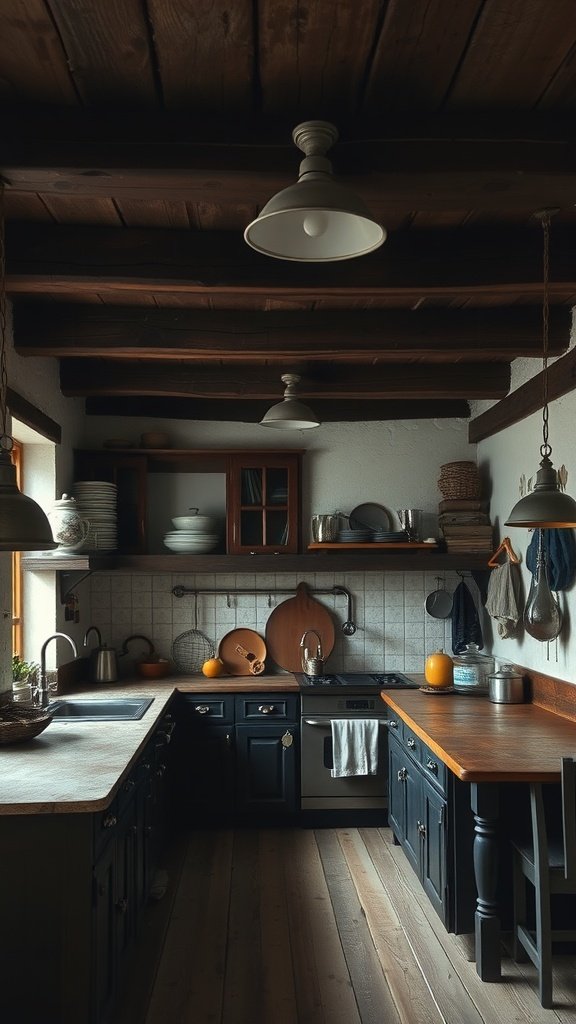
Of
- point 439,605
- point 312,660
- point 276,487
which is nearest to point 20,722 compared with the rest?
point 312,660

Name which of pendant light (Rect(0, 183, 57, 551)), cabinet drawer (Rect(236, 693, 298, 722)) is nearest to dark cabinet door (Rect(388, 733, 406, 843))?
cabinet drawer (Rect(236, 693, 298, 722))

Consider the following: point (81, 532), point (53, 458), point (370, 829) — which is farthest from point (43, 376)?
point (370, 829)

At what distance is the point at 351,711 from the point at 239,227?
3108 millimetres

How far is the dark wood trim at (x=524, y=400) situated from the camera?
13.1 ft

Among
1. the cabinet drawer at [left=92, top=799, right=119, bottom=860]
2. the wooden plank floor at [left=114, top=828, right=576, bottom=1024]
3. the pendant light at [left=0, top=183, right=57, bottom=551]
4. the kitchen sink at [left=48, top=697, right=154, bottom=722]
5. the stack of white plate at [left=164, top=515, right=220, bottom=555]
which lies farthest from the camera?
the stack of white plate at [left=164, top=515, right=220, bottom=555]

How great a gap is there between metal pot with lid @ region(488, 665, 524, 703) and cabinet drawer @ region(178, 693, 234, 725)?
1.57 m

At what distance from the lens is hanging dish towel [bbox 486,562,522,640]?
4.94m

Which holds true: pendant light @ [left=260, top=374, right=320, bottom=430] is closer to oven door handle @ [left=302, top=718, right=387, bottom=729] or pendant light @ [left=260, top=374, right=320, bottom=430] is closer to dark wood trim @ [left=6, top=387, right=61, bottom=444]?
dark wood trim @ [left=6, top=387, right=61, bottom=444]

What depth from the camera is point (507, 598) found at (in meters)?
4.96

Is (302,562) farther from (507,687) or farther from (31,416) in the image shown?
(31,416)

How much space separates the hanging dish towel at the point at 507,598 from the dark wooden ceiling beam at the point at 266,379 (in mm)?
1036

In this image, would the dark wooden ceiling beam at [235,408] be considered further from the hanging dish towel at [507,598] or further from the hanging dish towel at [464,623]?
the hanging dish towel at [507,598]

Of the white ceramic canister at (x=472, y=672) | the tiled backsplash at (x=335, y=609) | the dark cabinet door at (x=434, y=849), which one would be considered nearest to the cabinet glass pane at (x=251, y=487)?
the tiled backsplash at (x=335, y=609)

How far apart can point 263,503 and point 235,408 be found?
0.67m
